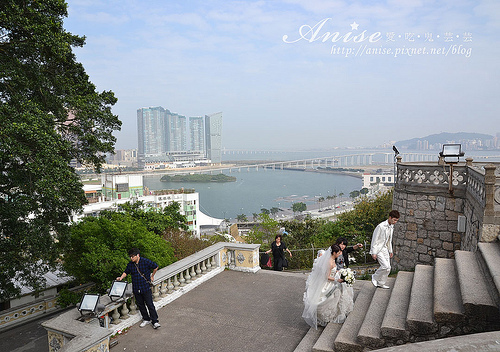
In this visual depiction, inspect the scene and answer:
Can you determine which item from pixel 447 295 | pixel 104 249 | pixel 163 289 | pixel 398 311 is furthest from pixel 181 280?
pixel 447 295

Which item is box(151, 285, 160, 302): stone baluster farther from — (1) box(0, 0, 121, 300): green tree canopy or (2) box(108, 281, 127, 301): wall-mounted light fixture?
(1) box(0, 0, 121, 300): green tree canopy

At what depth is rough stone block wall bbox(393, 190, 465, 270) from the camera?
9.41 m

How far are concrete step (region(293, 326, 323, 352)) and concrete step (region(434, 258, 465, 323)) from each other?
66.7 inches

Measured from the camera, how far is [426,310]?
4.26 metres

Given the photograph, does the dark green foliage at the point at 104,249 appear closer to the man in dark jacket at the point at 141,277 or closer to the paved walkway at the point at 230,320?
the paved walkway at the point at 230,320

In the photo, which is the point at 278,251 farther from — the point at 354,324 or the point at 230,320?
the point at 354,324

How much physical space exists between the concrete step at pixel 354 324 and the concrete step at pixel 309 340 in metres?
0.42

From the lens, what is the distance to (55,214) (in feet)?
22.1

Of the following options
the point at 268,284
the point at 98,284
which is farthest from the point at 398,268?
the point at 98,284

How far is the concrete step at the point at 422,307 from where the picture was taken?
157 inches

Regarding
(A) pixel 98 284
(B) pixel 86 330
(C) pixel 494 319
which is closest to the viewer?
(C) pixel 494 319

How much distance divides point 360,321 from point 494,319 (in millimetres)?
1723

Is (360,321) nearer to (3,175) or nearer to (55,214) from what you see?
(55,214)

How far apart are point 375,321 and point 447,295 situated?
0.99 m
